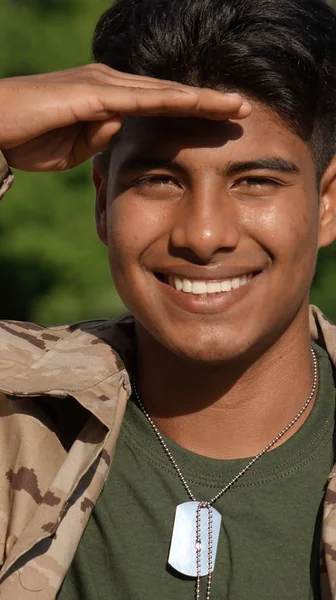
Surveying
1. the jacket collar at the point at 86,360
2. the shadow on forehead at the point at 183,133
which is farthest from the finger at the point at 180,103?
the jacket collar at the point at 86,360

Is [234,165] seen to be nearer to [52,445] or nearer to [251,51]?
[251,51]

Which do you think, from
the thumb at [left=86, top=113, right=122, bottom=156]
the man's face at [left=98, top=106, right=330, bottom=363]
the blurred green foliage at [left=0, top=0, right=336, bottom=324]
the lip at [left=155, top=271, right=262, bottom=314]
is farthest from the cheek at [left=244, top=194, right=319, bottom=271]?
the blurred green foliage at [left=0, top=0, right=336, bottom=324]

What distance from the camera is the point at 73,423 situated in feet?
12.7

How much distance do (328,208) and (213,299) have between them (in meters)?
0.61

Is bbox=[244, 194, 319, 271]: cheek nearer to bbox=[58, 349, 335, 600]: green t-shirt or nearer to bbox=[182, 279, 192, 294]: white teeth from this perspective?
bbox=[182, 279, 192, 294]: white teeth

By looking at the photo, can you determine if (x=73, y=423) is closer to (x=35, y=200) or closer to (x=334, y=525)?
(x=334, y=525)

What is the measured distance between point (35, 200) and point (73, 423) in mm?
4309

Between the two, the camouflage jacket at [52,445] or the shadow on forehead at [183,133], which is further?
the shadow on forehead at [183,133]

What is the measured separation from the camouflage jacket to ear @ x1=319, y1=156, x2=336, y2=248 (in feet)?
2.53

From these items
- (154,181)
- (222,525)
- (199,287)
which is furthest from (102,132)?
(222,525)

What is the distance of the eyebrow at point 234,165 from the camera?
143 inches

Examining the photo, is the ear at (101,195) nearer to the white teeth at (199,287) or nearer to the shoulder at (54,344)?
the shoulder at (54,344)

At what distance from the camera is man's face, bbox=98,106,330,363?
3.62m

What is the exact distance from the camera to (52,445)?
376 centimetres
